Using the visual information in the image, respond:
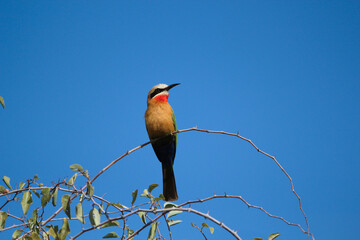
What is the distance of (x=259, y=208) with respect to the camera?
263 cm

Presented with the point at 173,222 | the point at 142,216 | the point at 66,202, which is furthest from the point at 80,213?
the point at 173,222

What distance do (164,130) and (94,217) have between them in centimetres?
251

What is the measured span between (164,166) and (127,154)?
1960mm

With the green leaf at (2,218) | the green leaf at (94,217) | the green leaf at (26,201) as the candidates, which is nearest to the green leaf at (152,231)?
the green leaf at (94,217)

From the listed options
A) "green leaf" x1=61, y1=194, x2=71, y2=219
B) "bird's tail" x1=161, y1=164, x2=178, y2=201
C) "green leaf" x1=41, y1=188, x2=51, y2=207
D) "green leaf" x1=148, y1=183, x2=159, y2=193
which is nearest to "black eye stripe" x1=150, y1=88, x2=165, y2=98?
"bird's tail" x1=161, y1=164, x2=178, y2=201

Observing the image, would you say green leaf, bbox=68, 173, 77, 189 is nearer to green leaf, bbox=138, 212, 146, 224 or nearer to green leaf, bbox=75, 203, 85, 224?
green leaf, bbox=75, 203, 85, 224

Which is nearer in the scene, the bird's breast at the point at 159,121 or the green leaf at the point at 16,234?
the green leaf at the point at 16,234

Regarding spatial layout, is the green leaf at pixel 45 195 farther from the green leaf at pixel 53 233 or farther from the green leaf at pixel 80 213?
the green leaf at pixel 80 213

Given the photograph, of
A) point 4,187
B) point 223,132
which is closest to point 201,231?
point 223,132

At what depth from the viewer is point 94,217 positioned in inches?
91.3

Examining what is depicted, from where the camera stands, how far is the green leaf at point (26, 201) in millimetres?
2682

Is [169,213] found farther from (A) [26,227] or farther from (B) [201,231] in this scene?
(A) [26,227]

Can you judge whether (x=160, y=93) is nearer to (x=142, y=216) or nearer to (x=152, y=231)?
(x=142, y=216)

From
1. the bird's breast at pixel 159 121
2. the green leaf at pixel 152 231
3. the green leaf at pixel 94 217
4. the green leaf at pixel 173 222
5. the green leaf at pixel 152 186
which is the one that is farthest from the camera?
the bird's breast at pixel 159 121
